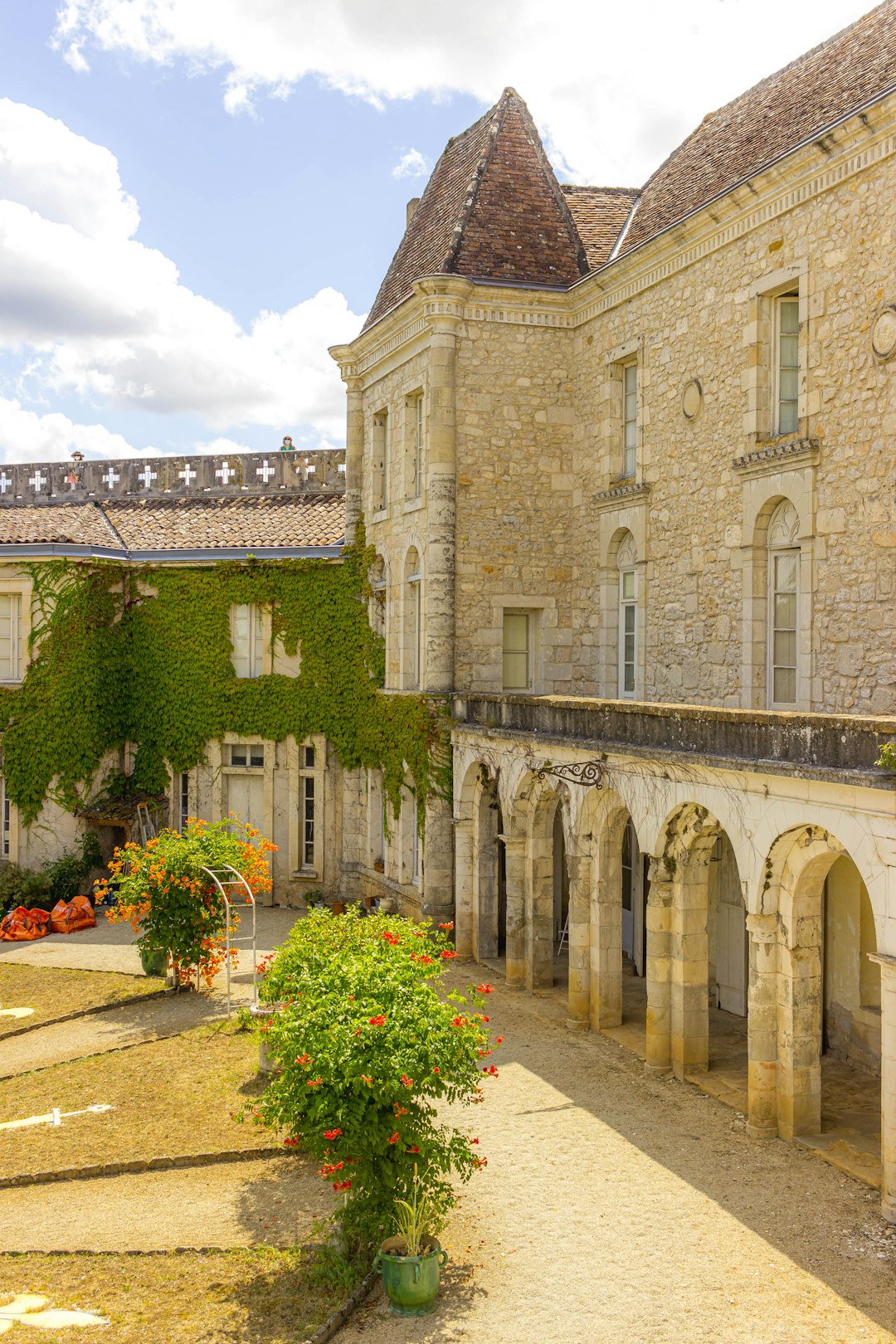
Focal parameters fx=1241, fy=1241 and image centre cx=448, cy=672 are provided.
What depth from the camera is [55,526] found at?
2292 cm

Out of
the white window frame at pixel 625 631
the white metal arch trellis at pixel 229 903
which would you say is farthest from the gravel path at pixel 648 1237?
the white window frame at pixel 625 631

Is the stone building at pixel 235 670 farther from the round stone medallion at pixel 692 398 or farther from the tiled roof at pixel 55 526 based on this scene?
the round stone medallion at pixel 692 398

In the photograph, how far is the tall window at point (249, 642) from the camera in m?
21.9

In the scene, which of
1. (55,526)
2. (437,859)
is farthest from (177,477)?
(437,859)

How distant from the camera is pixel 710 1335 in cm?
720

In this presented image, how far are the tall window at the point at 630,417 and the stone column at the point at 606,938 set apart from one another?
19.0 ft

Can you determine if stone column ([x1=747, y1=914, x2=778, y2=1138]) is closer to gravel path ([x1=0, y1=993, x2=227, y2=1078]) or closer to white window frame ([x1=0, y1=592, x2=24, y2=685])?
gravel path ([x1=0, y1=993, x2=227, y2=1078])

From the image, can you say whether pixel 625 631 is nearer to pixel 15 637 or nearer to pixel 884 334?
pixel 884 334

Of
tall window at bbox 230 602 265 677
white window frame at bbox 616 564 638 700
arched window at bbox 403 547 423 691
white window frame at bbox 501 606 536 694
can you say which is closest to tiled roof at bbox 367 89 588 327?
arched window at bbox 403 547 423 691

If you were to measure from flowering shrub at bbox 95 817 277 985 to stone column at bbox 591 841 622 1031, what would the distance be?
15.1 feet

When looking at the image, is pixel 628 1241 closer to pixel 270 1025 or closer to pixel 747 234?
pixel 270 1025

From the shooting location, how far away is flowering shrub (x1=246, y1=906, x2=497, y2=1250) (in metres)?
Answer: 7.52

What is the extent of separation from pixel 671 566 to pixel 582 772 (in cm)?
348

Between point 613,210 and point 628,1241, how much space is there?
1561 centimetres
